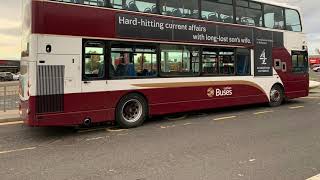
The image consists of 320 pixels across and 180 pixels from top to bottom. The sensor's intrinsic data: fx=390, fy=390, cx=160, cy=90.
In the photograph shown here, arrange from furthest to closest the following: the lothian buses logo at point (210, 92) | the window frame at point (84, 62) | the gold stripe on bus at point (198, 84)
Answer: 1. the lothian buses logo at point (210, 92)
2. the gold stripe on bus at point (198, 84)
3. the window frame at point (84, 62)

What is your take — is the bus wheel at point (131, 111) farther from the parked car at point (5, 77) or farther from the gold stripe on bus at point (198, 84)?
the parked car at point (5, 77)

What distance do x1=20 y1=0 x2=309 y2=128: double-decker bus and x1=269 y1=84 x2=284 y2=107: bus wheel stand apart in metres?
0.04

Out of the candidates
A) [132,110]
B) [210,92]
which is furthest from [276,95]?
[132,110]

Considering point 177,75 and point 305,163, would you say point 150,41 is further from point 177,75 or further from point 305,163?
point 305,163

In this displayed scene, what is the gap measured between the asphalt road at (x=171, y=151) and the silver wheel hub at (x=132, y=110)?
15.9 inches

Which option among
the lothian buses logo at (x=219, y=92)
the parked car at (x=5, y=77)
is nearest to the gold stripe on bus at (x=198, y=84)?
the lothian buses logo at (x=219, y=92)

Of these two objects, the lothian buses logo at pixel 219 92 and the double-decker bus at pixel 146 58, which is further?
the lothian buses logo at pixel 219 92

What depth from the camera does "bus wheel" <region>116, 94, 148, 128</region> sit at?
10266mm

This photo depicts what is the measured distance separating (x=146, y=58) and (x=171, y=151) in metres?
3.85

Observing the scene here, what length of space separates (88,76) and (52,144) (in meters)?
1.98

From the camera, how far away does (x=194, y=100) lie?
39.6 feet

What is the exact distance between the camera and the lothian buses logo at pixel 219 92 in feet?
41.1

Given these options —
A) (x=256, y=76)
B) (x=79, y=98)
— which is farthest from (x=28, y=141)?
(x=256, y=76)

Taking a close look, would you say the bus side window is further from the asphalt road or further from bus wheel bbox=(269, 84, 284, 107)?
bus wheel bbox=(269, 84, 284, 107)
